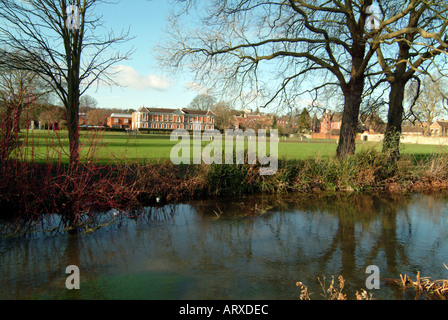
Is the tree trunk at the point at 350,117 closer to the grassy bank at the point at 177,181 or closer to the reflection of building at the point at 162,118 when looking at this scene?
the grassy bank at the point at 177,181

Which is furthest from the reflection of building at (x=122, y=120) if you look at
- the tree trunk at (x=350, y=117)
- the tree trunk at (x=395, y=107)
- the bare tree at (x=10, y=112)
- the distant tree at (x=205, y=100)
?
the bare tree at (x=10, y=112)

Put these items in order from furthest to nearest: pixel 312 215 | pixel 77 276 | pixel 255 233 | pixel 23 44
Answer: pixel 312 215, pixel 23 44, pixel 255 233, pixel 77 276

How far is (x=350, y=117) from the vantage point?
13.7m

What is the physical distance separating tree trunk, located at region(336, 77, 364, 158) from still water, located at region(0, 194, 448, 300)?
187 inches

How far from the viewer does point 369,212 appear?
31.1 ft

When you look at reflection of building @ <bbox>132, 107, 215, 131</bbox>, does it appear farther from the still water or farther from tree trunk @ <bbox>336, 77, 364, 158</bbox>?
the still water

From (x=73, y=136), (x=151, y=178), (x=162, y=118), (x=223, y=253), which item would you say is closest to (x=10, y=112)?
(x=73, y=136)

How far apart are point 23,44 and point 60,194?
390 cm

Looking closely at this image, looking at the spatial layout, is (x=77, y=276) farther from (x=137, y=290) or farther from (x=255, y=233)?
(x=255, y=233)

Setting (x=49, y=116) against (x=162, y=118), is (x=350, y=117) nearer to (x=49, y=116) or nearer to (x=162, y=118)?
(x=49, y=116)

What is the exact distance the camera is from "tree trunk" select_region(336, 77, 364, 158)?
44.7 ft

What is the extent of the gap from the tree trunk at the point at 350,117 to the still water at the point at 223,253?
4.74 meters

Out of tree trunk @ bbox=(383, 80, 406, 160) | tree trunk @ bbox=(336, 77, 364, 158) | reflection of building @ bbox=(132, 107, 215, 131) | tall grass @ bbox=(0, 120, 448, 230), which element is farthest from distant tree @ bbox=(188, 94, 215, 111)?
reflection of building @ bbox=(132, 107, 215, 131)
